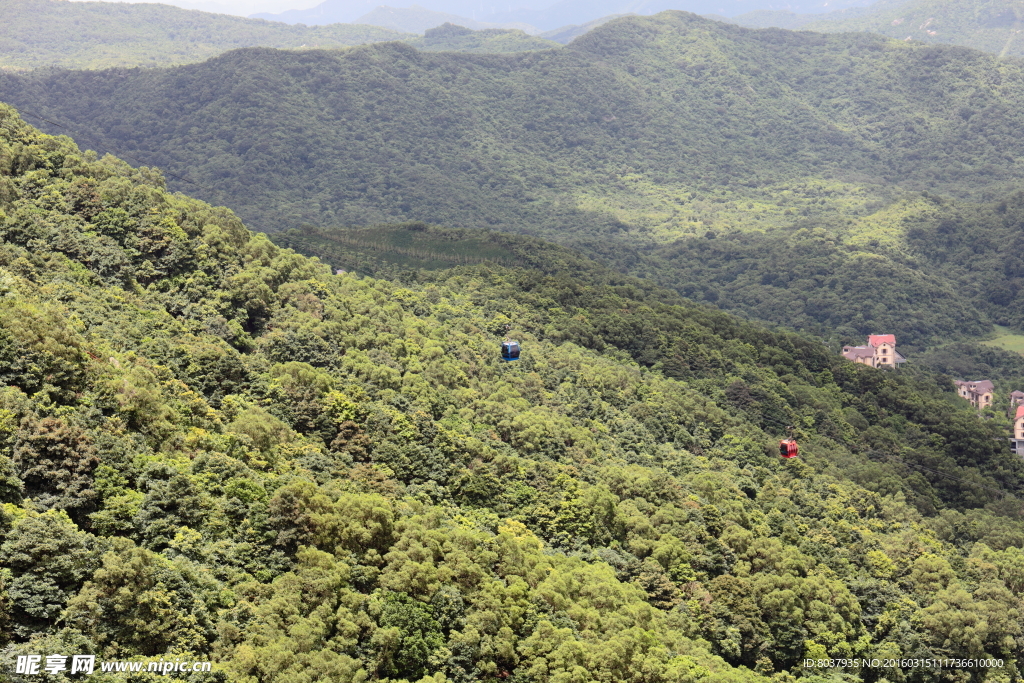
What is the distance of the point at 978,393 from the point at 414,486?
99312mm

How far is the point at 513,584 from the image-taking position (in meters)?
39.1

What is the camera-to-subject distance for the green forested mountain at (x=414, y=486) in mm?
33375

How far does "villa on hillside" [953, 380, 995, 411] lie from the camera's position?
121 meters

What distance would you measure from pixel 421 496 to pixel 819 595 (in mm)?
23852

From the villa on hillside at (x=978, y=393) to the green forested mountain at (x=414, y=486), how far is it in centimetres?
2848

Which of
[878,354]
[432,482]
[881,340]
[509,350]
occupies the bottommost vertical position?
[878,354]

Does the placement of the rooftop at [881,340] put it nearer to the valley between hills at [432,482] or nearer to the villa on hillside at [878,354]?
the villa on hillside at [878,354]

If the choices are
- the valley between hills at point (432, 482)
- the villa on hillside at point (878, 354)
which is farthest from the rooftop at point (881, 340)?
the valley between hills at point (432, 482)

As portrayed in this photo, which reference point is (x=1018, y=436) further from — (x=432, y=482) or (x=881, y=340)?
(x=432, y=482)

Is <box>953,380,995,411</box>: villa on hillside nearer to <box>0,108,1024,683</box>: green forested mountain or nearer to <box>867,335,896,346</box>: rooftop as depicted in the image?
<box>867,335,896,346</box>: rooftop

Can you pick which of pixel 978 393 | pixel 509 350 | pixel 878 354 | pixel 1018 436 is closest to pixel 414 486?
pixel 509 350

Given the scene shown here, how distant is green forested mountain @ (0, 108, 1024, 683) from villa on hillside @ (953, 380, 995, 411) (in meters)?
28.5

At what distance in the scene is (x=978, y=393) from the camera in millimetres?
121562

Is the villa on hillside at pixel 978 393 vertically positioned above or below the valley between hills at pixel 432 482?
below
